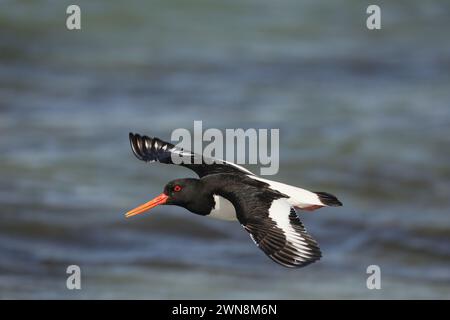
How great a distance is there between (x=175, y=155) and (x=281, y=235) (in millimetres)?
1730

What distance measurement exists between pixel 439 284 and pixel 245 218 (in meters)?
4.44

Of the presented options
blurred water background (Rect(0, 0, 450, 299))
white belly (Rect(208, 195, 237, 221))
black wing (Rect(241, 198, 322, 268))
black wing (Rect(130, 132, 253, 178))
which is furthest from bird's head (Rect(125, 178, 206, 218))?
blurred water background (Rect(0, 0, 450, 299))

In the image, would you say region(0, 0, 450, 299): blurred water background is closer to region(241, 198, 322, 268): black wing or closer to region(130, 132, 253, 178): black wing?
region(130, 132, 253, 178): black wing

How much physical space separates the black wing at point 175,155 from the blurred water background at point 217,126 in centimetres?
230

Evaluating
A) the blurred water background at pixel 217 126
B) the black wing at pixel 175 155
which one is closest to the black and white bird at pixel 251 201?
the black wing at pixel 175 155

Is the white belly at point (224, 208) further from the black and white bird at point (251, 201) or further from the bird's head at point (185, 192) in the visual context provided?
the bird's head at point (185, 192)

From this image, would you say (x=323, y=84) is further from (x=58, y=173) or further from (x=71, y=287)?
(x=71, y=287)

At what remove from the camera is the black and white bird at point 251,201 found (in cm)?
621

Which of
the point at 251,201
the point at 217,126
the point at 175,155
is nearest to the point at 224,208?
the point at 251,201

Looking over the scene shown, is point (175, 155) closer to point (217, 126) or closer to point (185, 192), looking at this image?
point (185, 192)

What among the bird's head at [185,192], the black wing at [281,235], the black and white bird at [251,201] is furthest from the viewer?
the bird's head at [185,192]

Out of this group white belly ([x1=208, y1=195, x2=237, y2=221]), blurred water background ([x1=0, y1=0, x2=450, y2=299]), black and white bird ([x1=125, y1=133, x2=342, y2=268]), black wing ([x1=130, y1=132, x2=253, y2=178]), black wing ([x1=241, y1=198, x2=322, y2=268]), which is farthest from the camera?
blurred water background ([x1=0, y1=0, x2=450, y2=299])

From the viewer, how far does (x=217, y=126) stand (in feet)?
49.7

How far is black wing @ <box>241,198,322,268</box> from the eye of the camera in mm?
6102
